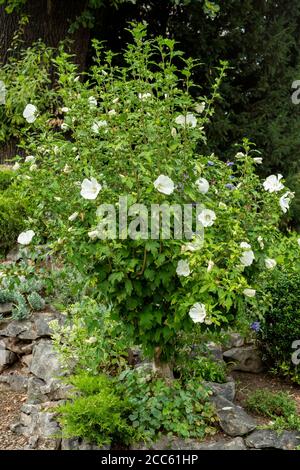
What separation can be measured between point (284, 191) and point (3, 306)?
247cm

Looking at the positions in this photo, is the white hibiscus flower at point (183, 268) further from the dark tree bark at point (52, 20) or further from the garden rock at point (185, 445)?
the dark tree bark at point (52, 20)

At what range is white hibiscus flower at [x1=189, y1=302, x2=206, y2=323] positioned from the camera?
319 cm

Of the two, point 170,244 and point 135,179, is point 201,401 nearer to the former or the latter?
point 170,244

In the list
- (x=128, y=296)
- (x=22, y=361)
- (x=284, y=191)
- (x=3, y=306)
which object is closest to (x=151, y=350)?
(x=128, y=296)

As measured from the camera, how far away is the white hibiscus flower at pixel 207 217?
329cm

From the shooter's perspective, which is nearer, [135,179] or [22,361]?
[135,179]

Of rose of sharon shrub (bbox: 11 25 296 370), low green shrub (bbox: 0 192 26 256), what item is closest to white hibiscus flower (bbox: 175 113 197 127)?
rose of sharon shrub (bbox: 11 25 296 370)

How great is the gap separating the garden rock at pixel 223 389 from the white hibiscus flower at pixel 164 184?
1.43 m

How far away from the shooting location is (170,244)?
3.31 m

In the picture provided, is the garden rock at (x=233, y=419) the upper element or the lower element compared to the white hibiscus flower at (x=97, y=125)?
lower

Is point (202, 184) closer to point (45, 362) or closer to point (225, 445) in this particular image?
point (225, 445)

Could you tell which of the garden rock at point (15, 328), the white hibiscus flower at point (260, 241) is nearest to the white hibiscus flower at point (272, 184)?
the white hibiscus flower at point (260, 241)

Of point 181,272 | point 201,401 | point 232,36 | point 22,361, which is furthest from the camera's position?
point 232,36

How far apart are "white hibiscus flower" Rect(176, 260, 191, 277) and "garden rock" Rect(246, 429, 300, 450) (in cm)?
108
